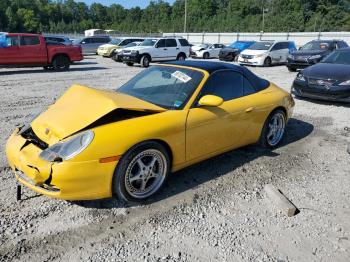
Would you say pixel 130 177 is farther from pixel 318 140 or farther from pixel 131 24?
pixel 131 24

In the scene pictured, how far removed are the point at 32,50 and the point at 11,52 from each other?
2.83 feet

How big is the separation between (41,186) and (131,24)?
106m

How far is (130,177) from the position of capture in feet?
11.7

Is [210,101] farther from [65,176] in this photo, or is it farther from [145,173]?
[65,176]

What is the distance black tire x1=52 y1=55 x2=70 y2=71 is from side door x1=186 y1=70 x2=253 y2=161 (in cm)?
1265

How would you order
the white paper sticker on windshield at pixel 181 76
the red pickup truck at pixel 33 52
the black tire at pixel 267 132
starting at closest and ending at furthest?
the white paper sticker on windshield at pixel 181 76 → the black tire at pixel 267 132 → the red pickup truck at pixel 33 52

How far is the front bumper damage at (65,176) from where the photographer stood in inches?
123

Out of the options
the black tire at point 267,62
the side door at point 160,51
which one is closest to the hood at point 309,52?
the black tire at point 267,62

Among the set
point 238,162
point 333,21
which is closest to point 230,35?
point 333,21

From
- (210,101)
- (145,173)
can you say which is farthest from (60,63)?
Answer: (145,173)

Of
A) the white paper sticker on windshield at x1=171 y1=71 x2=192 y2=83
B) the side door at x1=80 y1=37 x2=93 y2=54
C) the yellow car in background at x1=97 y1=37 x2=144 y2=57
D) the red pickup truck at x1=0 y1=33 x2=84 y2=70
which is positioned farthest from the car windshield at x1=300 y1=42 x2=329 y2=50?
the side door at x1=80 y1=37 x2=93 y2=54

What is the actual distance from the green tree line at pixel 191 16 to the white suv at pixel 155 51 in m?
40.5

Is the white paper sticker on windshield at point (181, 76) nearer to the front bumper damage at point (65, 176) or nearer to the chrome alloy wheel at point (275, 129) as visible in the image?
the front bumper damage at point (65, 176)

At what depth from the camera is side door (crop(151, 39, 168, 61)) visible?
18750 millimetres
